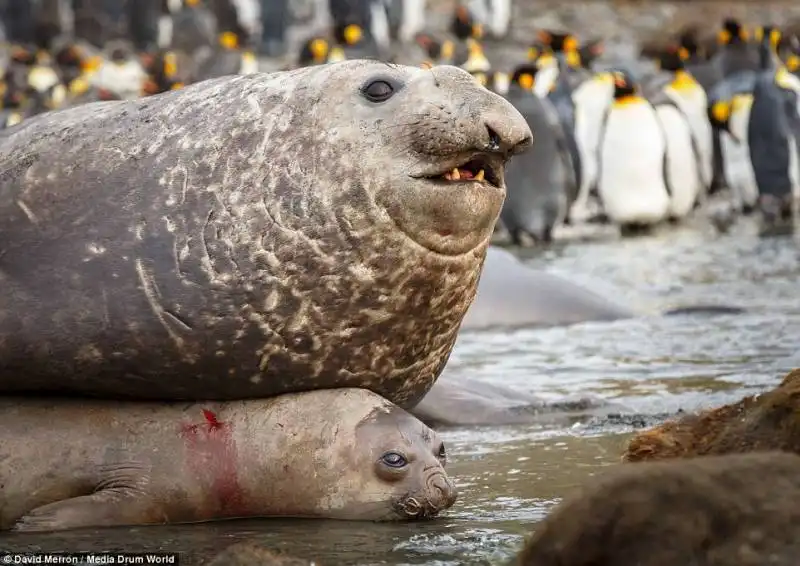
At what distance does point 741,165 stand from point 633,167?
17.2ft

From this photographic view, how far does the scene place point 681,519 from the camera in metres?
3.44

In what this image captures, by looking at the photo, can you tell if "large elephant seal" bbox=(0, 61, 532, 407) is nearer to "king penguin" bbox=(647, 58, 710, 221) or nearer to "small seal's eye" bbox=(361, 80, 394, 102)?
"small seal's eye" bbox=(361, 80, 394, 102)

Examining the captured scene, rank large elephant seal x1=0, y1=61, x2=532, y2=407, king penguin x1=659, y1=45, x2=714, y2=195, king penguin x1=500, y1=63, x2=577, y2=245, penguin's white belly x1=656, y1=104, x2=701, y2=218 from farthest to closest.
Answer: king penguin x1=659, y1=45, x2=714, y2=195, penguin's white belly x1=656, y1=104, x2=701, y2=218, king penguin x1=500, y1=63, x2=577, y2=245, large elephant seal x1=0, y1=61, x2=532, y2=407

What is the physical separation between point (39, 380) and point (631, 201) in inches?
617

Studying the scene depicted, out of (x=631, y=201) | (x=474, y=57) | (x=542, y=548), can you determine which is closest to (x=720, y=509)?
(x=542, y=548)

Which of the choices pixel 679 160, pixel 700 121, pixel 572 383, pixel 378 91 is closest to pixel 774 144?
pixel 679 160

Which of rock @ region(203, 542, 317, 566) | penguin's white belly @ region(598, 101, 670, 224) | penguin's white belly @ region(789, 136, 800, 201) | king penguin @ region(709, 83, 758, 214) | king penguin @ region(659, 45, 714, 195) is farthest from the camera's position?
king penguin @ region(659, 45, 714, 195)

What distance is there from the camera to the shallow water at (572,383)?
15.8 ft

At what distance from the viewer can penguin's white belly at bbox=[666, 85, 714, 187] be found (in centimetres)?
2336

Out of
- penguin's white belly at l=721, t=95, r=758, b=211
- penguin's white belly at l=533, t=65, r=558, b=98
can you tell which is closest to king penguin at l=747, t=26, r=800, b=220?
Result: penguin's white belly at l=721, t=95, r=758, b=211

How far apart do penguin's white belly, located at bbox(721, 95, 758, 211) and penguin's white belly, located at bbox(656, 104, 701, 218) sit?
0.79 metres

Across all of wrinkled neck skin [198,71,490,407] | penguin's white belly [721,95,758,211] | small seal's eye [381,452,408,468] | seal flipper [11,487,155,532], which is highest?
wrinkled neck skin [198,71,490,407]

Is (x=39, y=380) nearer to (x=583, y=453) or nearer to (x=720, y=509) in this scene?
(x=583, y=453)

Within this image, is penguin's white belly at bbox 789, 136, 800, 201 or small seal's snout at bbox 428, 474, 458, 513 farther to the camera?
penguin's white belly at bbox 789, 136, 800, 201
